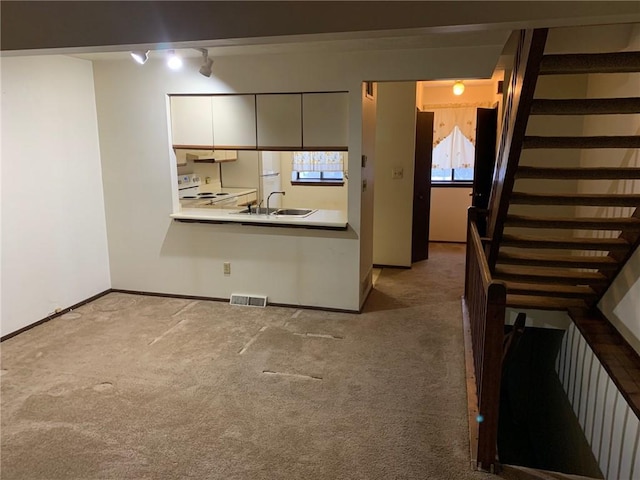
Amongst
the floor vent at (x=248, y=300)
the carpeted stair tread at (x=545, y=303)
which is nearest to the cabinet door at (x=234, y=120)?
the floor vent at (x=248, y=300)

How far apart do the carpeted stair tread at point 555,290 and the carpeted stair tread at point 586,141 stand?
1356mm

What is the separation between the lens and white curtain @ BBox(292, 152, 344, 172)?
6.73 metres

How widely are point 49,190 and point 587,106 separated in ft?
13.6

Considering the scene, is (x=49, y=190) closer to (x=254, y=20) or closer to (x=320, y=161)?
(x=254, y=20)

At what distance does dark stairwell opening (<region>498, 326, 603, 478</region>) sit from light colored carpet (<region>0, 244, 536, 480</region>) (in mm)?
717

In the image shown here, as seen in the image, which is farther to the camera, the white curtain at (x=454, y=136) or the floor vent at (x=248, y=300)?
the white curtain at (x=454, y=136)

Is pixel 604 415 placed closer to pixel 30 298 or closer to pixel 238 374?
pixel 238 374

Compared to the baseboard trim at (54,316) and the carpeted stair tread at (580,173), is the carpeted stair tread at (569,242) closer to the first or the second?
the carpeted stair tread at (580,173)

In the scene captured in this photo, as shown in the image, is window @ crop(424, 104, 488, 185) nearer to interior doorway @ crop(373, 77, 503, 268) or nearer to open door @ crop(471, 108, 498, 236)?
interior doorway @ crop(373, 77, 503, 268)

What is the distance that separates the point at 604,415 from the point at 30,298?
441 cm

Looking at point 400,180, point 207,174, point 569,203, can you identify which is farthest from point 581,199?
point 207,174

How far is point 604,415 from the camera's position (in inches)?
113

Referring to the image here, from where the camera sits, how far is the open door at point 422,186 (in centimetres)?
611

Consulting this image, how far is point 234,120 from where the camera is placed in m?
4.32
